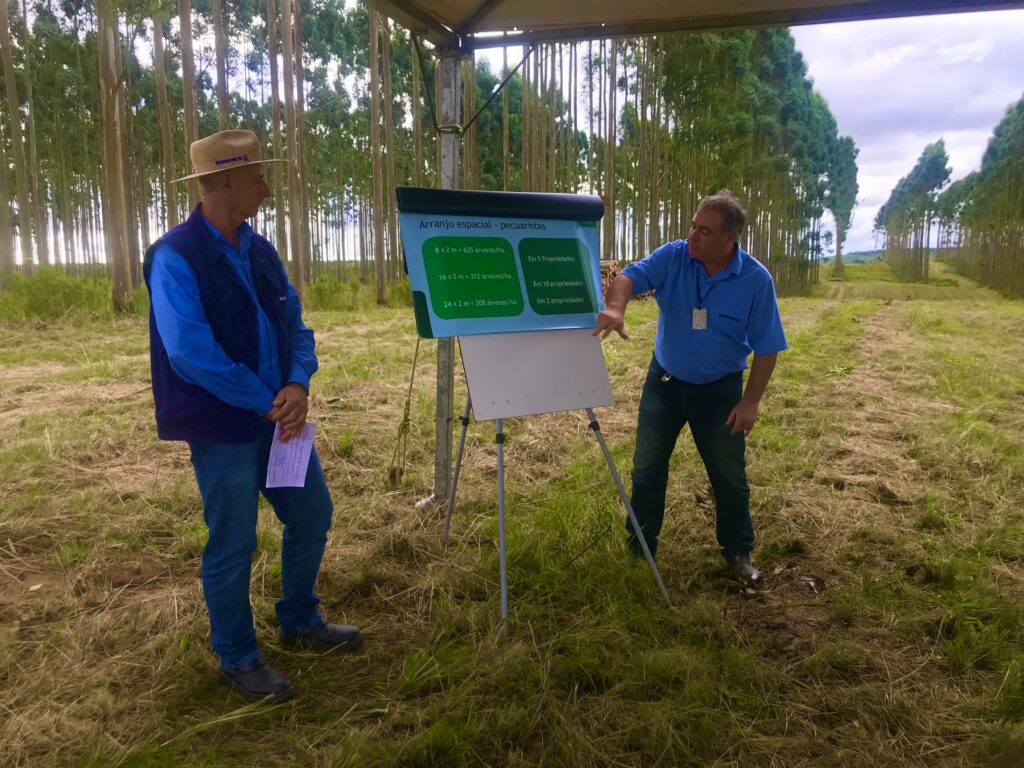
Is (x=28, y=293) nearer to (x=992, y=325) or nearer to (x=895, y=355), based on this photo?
(x=895, y=355)

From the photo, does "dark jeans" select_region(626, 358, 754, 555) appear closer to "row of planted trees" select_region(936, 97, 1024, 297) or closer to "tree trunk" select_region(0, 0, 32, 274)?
"tree trunk" select_region(0, 0, 32, 274)

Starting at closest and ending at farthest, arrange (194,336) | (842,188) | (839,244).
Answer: (194,336) → (842,188) → (839,244)

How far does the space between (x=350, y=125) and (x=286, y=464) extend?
26.9 m

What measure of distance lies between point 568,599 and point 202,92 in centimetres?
2432

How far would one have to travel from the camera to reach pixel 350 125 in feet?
86.1

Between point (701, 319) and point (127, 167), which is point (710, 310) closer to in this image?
point (701, 319)

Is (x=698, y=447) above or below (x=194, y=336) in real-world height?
below

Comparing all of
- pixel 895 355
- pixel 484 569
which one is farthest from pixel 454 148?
pixel 895 355

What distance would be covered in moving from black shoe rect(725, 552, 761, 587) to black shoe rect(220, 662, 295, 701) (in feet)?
7.44

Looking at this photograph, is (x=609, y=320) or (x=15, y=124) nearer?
(x=609, y=320)

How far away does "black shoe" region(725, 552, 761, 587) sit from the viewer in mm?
3369

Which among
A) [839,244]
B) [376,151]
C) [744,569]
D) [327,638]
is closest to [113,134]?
[376,151]

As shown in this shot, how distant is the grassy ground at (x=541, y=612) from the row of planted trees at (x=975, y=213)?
30975 mm

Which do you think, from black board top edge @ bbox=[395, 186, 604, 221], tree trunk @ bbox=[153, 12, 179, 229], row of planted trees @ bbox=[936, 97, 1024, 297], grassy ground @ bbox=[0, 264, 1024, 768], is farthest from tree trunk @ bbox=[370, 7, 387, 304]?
row of planted trees @ bbox=[936, 97, 1024, 297]
